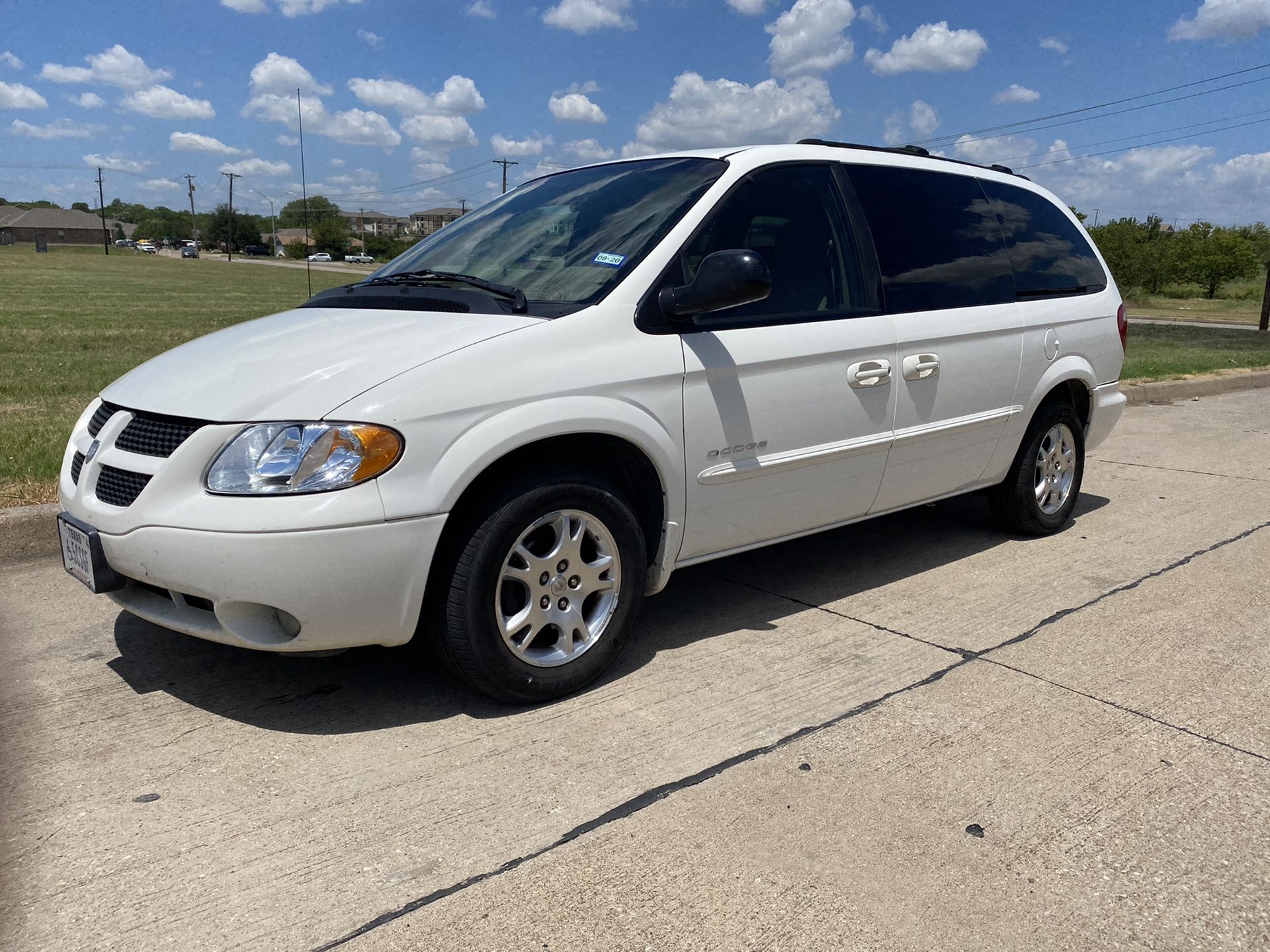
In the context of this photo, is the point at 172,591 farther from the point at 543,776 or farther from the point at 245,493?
the point at 543,776

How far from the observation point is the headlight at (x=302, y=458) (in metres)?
2.90

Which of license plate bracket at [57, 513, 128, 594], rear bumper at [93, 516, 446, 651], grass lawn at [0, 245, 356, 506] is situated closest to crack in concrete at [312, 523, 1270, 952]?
rear bumper at [93, 516, 446, 651]

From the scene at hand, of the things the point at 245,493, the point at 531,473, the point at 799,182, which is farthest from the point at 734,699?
the point at 799,182

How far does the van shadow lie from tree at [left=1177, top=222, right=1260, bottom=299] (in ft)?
149

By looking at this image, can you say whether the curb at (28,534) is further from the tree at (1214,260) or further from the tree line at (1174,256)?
the tree at (1214,260)

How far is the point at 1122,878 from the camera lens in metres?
2.51

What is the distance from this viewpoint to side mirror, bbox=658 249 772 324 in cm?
340

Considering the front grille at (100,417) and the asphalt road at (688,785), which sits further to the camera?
the front grille at (100,417)

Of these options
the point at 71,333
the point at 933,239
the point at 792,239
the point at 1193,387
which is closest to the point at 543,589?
the point at 792,239

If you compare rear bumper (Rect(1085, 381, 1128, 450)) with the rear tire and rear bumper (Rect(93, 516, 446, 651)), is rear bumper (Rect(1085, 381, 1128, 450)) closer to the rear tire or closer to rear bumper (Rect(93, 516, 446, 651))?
the rear tire

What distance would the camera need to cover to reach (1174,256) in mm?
44531

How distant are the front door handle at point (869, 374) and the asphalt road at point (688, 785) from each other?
3.12 ft

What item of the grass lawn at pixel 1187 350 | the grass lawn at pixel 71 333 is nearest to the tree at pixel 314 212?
the grass lawn at pixel 71 333

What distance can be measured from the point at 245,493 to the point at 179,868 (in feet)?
3.19
